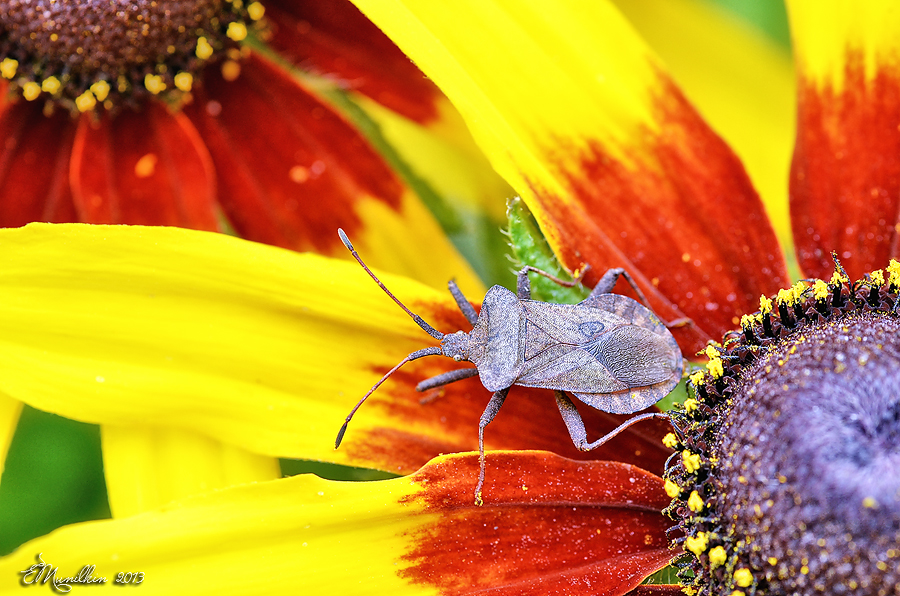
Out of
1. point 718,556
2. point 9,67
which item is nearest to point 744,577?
point 718,556

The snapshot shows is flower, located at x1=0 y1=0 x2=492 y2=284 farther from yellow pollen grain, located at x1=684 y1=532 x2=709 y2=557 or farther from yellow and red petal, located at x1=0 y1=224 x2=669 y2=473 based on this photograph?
yellow pollen grain, located at x1=684 y1=532 x2=709 y2=557

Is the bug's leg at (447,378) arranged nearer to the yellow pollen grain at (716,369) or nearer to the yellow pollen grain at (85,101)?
the yellow pollen grain at (716,369)

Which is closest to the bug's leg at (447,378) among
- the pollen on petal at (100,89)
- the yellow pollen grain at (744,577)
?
the yellow pollen grain at (744,577)

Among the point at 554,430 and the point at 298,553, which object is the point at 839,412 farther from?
the point at 298,553

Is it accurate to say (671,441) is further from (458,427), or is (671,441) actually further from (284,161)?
(284,161)

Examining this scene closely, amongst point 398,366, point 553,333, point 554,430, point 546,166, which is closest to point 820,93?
point 546,166
